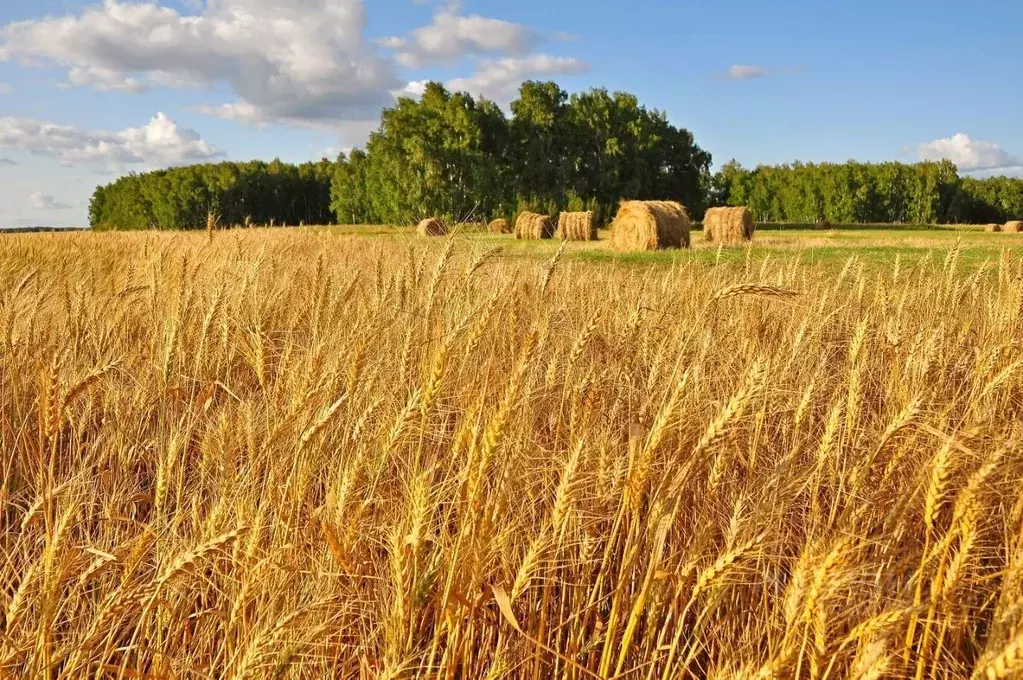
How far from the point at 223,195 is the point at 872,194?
51061mm

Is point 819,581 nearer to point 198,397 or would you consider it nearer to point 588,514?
point 588,514

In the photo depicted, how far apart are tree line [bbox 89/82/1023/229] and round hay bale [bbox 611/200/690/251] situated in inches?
532

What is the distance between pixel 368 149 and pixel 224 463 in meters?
46.8

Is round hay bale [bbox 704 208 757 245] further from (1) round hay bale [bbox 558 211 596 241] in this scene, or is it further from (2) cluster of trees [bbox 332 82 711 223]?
(2) cluster of trees [bbox 332 82 711 223]

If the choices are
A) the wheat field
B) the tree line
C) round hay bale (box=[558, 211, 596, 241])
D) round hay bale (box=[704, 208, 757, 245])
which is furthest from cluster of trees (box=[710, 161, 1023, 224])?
the wheat field

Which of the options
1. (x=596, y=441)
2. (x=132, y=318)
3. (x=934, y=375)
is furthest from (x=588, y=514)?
(x=132, y=318)

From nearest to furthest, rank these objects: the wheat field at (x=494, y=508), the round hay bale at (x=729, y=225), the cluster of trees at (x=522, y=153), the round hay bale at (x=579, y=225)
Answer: the wheat field at (x=494, y=508), the round hay bale at (x=729, y=225), the round hay bale at (x=579, y=225), the cluster of trees at (x=522, y=153)

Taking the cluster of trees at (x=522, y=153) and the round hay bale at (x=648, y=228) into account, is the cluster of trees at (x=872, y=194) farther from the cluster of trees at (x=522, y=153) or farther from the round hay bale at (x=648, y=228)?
the round hay bale at (x=648, y=228)

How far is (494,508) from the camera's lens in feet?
4.35

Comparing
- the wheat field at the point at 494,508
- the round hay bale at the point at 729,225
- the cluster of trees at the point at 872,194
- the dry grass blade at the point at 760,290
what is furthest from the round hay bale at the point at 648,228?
the cluster of trees at the point at 872,194

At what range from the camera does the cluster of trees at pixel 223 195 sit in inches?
2413

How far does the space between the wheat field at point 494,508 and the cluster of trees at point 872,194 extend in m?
54.1

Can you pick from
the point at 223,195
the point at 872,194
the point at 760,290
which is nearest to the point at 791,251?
the point at 760,290

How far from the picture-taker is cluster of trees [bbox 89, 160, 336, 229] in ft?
201
